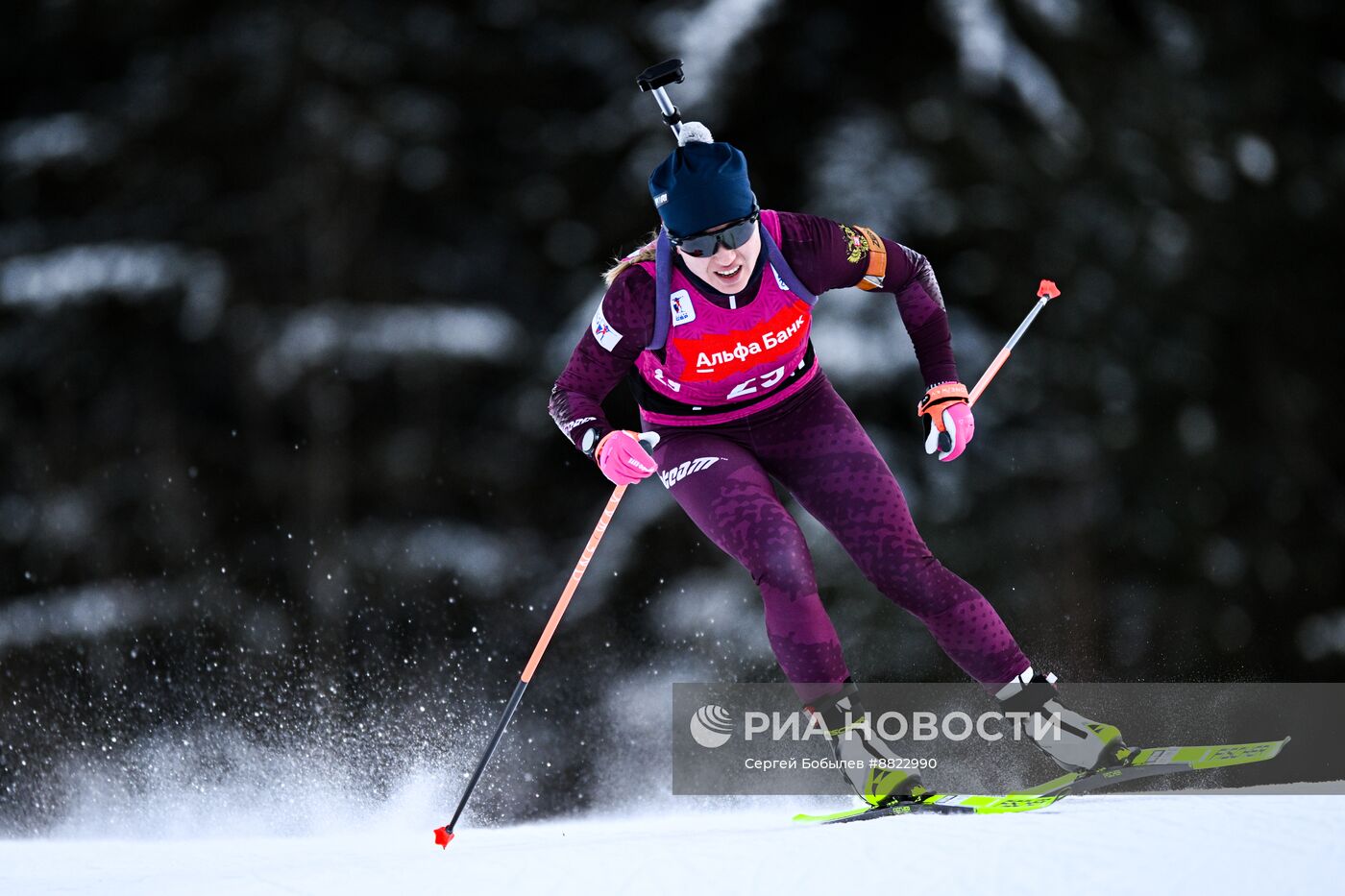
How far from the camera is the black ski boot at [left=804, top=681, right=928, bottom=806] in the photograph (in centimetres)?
238

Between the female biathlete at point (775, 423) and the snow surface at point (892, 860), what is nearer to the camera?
the snow surface at point (892, 860)

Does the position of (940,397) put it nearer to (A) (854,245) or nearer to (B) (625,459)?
(A) (854,245)

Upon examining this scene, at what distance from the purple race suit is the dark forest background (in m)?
1.94

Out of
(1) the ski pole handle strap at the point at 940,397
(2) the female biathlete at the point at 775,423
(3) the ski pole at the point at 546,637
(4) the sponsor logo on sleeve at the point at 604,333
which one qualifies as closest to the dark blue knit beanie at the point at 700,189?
(2) the female biathlete at the point at 775,423

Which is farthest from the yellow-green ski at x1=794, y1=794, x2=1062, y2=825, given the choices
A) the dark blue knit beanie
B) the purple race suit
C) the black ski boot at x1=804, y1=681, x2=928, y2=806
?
the dark blue knit beanie

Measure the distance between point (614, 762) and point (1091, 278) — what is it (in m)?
2.82

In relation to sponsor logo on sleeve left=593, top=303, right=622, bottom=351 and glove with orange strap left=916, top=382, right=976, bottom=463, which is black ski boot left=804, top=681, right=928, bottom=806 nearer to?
glove with orange strap left=916, top=382, right=976, bottom=463

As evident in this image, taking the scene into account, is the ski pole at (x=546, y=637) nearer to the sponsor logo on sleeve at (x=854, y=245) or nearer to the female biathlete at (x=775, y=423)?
the female biathlete at (x=775, y=423)

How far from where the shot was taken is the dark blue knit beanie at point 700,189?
227 cm

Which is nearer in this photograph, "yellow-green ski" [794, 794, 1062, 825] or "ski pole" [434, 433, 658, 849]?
"yellow-green ski" [794, 794, 1062, 825]

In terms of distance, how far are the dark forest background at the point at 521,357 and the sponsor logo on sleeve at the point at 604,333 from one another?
206 cm

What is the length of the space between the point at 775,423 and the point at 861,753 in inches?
30.3

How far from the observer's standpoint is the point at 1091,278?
187 inches

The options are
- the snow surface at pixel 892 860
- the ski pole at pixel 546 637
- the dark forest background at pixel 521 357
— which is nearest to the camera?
the snow surface at pixel 892 860
